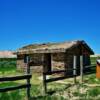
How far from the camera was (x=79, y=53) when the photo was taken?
28.7 metres

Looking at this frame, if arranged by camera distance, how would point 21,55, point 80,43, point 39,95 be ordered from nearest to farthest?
point 39,95 → point 80,43 → point 21,55

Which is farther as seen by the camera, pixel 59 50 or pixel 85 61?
pixel 85 61

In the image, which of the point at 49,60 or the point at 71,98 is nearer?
the point at 71,98

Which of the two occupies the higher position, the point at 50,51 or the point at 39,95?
the point at 50,51

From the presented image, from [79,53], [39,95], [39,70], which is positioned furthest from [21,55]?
[39,95]

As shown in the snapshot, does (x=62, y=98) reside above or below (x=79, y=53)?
below

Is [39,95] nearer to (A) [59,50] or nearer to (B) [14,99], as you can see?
(B) [14,99]

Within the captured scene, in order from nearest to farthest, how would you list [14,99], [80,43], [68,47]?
[14,99] → [68,47] → [80,43]

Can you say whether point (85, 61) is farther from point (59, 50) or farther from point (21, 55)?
point (21, 55)

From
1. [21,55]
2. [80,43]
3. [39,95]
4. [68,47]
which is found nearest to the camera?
[39,95]

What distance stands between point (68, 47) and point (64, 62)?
1451 millimetres

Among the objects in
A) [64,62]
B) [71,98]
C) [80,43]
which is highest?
[80,43]

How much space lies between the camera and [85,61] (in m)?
29.6

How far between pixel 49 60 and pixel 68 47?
3.81 metres
